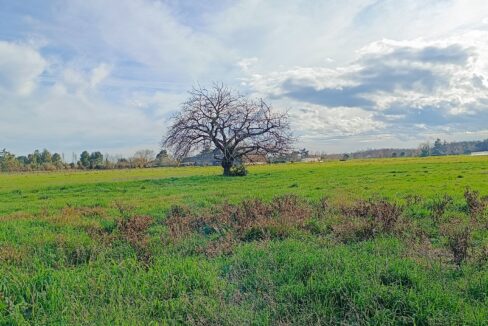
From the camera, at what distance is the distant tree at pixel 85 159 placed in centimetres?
10382

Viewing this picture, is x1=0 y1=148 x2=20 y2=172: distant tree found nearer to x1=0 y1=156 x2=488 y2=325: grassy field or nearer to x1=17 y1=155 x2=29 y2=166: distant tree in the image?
x1=17 y1=155 x2=29 y2=166: distant tree

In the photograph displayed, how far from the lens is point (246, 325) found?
4098mm

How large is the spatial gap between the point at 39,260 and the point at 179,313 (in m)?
3.95

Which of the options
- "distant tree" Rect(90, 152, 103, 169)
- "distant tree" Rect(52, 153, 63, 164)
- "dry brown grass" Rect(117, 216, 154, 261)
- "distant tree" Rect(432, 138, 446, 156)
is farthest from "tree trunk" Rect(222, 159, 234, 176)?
"distant tree" Rect(432, 138, 446, 156)

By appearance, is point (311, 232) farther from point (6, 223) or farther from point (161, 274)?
point (6, 223)

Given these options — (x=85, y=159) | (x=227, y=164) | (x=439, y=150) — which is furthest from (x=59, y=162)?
(x=439, y=150)

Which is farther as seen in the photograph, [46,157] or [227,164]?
[46,157]

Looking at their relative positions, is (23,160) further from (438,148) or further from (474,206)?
(438,148)

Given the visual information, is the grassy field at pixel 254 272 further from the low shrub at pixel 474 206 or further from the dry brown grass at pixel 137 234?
the low shrub at pixel 474 206

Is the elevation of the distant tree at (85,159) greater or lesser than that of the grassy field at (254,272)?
greater

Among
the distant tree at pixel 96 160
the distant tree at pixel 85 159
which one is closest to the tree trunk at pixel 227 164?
the distant tree at pixel 96 160

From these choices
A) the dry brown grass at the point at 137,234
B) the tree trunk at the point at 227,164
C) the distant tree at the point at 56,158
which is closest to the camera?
the dry brown grass at the point at 137,234

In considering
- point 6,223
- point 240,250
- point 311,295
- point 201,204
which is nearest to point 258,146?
point 201,204

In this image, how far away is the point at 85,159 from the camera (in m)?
109
